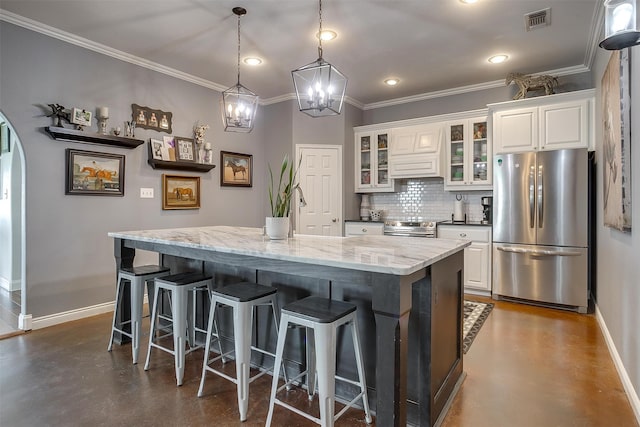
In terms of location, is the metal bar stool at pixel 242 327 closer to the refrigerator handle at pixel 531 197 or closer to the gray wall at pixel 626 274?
the gray wall at pixel 626 274

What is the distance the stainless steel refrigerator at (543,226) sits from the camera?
3646 mm

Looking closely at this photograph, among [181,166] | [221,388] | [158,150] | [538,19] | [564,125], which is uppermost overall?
[538,19]

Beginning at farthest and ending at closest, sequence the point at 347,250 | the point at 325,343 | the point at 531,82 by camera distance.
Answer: the point at 531,82, the point at 347,250, the point at 325,343

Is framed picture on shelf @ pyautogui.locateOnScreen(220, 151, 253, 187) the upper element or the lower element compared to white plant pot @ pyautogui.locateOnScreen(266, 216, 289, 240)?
upper

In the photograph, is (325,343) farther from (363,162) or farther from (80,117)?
(363,162)

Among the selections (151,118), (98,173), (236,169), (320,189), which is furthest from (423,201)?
(98,173)

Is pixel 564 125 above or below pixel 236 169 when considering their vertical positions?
above

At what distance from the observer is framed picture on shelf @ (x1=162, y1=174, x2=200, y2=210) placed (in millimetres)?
4184

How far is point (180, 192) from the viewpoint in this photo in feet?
14.2

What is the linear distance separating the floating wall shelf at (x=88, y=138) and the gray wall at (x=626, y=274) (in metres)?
4.18

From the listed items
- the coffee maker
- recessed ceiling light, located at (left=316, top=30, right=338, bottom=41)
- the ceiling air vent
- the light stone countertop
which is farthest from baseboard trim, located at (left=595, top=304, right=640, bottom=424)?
recessed ceiling light, located at (left=316, top=30, right=338, bottom=41)

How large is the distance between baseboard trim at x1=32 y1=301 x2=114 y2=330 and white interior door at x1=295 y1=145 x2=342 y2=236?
2.53 metres

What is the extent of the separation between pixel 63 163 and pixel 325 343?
3.23m

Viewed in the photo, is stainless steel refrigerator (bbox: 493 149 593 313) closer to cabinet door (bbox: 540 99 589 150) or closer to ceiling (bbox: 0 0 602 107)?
cabinet door (bbox: 540 99 589 150)
